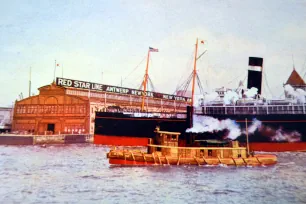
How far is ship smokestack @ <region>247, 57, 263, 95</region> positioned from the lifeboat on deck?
2060 centimetres

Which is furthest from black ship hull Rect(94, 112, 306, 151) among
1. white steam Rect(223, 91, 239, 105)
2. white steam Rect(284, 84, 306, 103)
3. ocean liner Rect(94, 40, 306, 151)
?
white steam Rect(284, 84, 306, 103)

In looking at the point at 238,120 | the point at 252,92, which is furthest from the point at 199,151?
the point at 252,92

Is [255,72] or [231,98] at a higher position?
[255,72]

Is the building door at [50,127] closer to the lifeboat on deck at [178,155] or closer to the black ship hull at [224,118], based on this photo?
the black ship hull at [224,118]

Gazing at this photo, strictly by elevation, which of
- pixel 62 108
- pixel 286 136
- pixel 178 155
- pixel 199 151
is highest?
pixel 62 108

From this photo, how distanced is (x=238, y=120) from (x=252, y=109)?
276 cm

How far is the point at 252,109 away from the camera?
44.9m

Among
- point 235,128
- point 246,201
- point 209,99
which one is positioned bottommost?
point 246,201

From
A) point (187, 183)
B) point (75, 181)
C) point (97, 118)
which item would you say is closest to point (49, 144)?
point (97, 118)

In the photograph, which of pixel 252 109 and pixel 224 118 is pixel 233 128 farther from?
pixel 252 109

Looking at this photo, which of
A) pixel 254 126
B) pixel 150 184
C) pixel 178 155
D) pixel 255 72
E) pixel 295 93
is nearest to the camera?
pixel 150 184

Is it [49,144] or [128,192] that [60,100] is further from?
[128,192]

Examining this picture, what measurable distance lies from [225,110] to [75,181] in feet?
99.3

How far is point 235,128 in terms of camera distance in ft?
148
